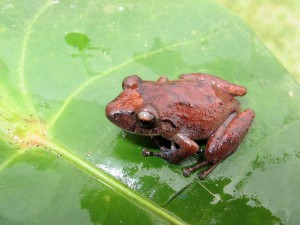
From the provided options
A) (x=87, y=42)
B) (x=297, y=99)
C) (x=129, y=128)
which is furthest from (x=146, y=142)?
(x=297, y=99)

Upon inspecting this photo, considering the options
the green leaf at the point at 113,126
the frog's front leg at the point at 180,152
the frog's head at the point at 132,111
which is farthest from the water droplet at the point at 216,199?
the frog's head at the point at 132,111

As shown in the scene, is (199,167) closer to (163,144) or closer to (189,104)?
(163,144)

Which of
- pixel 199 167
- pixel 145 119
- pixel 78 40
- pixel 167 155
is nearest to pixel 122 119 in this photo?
pixel 145 119

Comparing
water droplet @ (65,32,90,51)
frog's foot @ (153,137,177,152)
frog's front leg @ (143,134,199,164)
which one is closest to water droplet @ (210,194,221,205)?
frog's front leg @ (143,134,199,164)

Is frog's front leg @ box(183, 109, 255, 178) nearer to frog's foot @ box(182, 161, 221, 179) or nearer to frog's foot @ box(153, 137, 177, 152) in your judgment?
frog's foot @ box(182, 161, 221, 179)

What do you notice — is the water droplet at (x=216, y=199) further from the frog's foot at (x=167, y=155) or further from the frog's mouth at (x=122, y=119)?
the frog's mouth at (x=122, y=119)

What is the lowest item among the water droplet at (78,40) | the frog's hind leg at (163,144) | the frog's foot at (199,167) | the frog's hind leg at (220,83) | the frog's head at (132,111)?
the frog's hind leg at (163,144)

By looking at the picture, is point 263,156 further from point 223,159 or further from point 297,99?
point 297,99
